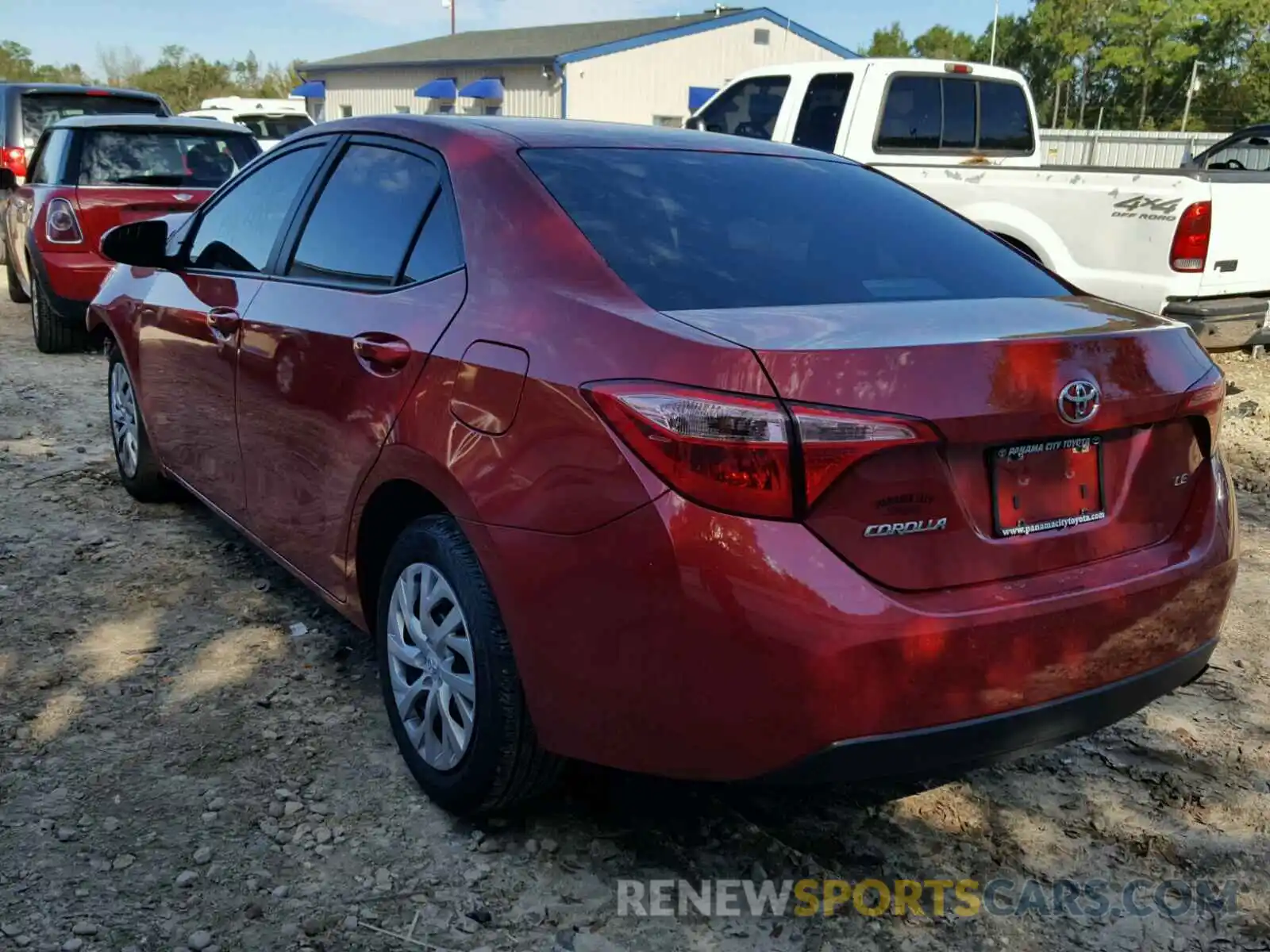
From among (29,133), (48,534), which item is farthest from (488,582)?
(29,133)

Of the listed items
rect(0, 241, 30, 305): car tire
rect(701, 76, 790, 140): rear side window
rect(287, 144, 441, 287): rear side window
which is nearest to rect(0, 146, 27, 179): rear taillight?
rect(0, 241, 30, 305): car tire

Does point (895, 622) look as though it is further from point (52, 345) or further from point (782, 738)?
point (52, 345)

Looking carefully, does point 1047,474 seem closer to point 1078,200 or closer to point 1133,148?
point 1078,200

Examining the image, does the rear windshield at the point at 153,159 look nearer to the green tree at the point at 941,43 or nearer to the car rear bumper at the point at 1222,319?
the car rear bumper at the point at 1222,319

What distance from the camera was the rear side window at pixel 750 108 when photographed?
9.05 meters

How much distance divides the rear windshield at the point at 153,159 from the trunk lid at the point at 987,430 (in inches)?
276

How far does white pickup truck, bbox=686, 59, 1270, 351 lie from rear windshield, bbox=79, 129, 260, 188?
430 centimetres

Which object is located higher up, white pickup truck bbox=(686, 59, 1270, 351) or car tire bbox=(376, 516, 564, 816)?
white pickup truck bbox=(686, 59, 1270, 351)

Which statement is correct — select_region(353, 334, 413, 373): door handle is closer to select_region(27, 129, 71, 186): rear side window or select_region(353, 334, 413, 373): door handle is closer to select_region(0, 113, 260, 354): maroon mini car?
select_region(0, 113, 260, 354): maroon mini car

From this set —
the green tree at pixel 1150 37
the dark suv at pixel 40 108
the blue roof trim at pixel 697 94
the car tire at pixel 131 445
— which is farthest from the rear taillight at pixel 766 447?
the green tree at pixel 1150 37

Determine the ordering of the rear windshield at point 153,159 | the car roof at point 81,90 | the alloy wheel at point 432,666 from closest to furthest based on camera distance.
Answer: the alloy wheel at point 432,666 < the rear windshield at point 153,159 < the car roof at point 81,90

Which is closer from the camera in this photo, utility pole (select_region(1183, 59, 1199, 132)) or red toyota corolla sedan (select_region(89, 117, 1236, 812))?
red toyota corolla sedan (select_region(89, 117, 1236, 812))

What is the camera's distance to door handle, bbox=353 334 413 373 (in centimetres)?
274

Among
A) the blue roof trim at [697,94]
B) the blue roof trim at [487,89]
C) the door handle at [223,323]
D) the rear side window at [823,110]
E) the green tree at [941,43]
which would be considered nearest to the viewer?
the door handle at [223,323]
